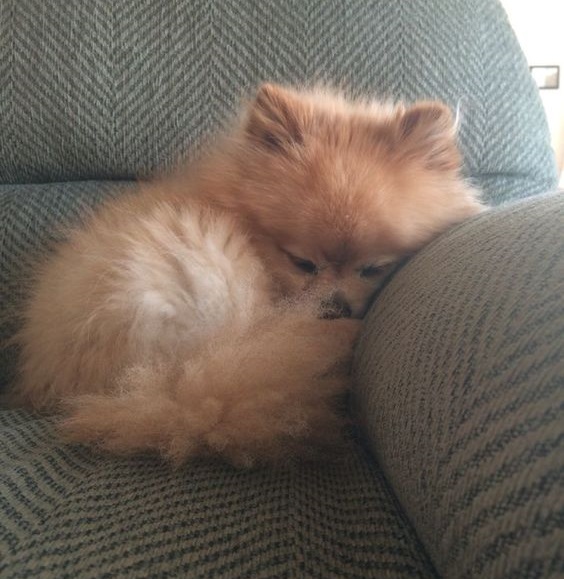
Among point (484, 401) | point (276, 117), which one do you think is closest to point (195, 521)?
point (484, 401)

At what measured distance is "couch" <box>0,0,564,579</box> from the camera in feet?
1.56

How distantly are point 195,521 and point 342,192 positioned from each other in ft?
2.28

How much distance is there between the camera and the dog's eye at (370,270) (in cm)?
114

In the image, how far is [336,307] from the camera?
43.4 inches

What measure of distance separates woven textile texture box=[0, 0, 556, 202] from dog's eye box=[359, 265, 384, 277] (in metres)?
0.46

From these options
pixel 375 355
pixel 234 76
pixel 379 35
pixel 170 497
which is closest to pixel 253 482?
pixel 170 497

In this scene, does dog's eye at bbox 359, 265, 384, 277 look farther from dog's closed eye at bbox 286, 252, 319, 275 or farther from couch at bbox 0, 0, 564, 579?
couch at bbox 0, 0, 564, 579

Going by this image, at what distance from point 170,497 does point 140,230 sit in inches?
21.7

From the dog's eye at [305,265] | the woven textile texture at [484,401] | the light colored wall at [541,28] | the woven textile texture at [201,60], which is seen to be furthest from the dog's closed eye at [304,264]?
the light colored wall at [541,28]

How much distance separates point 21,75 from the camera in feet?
4.54

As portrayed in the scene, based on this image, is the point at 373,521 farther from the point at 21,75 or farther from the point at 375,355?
the point at 21,75

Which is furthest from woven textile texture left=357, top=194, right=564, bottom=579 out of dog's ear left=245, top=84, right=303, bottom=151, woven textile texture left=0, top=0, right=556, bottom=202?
woven textile texture left=0, top=0, right=556, bottom=202

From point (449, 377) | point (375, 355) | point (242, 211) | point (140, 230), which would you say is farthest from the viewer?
point (242, 211)

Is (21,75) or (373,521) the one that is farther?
(21,75)
